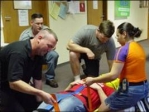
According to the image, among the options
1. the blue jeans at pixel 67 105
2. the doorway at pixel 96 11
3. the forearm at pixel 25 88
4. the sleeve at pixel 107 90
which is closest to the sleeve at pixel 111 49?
the sleeve at pixel 107 90

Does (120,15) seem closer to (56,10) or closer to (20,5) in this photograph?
(56,10)

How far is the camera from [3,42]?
11.6 feet

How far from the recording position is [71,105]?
5.63ft

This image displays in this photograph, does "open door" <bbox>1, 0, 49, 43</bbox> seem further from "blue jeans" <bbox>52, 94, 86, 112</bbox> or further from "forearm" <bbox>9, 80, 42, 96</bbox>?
"forearm" <bbox>9, 80, 42, 96</bbox>

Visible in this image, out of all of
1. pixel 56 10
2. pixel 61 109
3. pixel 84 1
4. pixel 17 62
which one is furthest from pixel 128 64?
pixel 84 1

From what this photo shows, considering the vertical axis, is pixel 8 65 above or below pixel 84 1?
below

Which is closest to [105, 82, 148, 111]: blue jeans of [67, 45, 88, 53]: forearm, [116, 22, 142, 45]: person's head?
[116, 22, 142, 45]: person's head

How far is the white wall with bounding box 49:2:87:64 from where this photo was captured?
424cm

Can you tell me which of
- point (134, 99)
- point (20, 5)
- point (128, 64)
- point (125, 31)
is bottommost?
point (134, 99)

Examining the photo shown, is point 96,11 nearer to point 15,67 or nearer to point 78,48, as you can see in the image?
point 78,48

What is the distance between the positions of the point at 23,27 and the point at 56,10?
0.72 m

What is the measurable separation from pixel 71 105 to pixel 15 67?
489 millimetres

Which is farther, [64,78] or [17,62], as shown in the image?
[64,78]

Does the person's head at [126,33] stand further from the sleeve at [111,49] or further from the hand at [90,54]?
the sleeve at [111,49]
